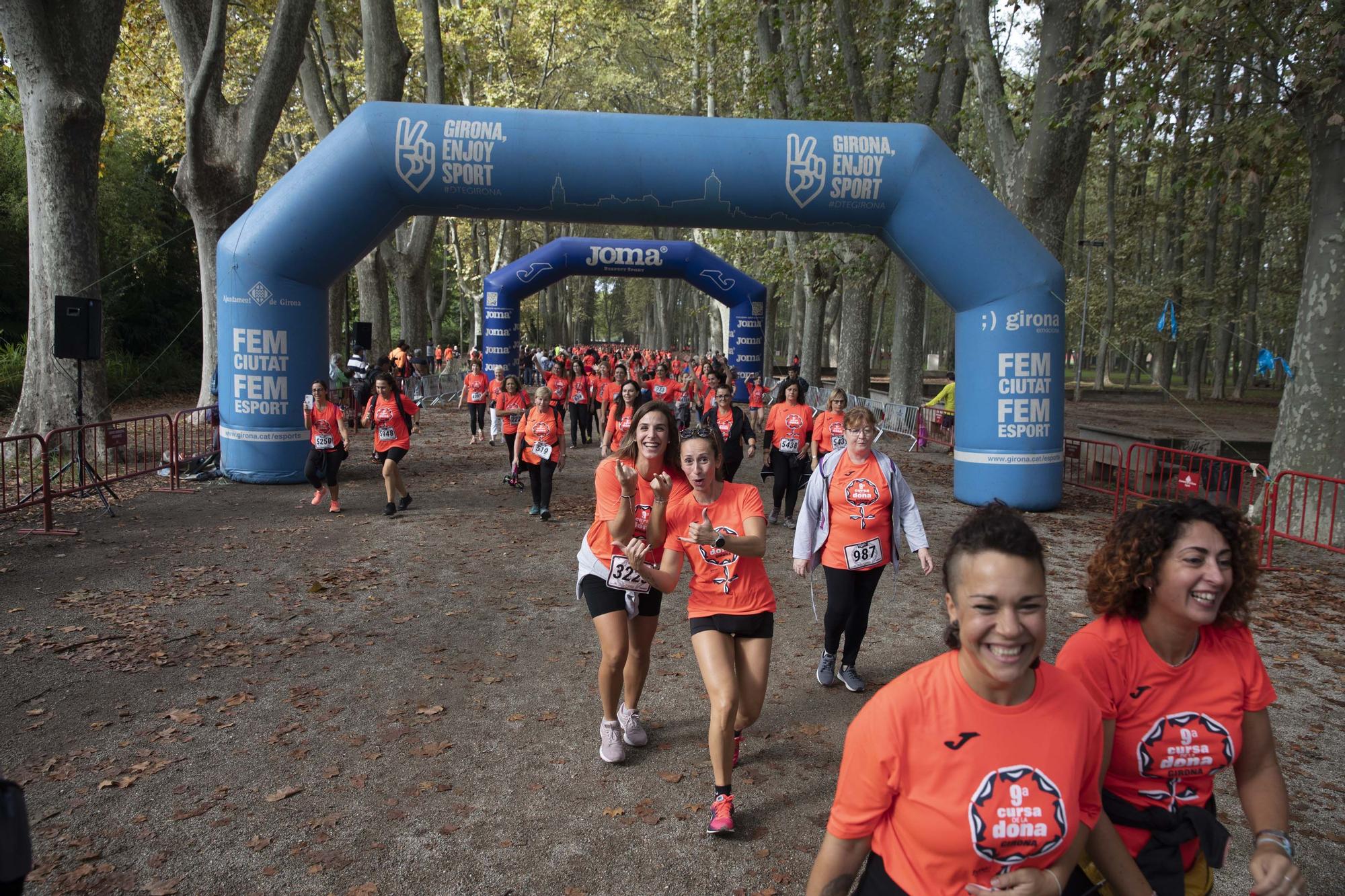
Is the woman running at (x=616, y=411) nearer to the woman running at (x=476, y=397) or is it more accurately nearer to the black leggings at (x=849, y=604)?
the black leggings at (x=849, y=604)

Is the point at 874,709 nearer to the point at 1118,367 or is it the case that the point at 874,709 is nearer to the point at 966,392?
the point at 966,392

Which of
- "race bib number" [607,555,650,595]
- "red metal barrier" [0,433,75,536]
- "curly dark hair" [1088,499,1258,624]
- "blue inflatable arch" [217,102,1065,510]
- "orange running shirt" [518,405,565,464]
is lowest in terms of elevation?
"red metal barrier" [0,433,75,536]

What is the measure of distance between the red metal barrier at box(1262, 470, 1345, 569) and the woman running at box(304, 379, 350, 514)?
34.2ft

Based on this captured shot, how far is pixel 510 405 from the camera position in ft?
43.8

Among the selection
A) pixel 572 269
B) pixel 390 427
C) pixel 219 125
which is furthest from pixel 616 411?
pixel 572 269

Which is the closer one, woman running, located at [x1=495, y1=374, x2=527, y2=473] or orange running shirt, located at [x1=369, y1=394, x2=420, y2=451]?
orange running shirt, located at [x1=369, y1=394, x2=420, y2=451]

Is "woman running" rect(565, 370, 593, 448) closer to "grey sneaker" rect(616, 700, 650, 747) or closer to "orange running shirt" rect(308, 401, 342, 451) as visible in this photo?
"orange running shirt" rect(308, 401, 342, 451)

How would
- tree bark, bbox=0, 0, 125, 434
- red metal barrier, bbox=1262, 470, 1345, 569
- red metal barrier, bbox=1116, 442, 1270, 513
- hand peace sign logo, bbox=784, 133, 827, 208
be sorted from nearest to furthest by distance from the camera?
red metal barrier, bbox=1262, 470, 1345, 569 → red metal barrier, bbox=1116, 442, 1270, 513 → hand peace sign logo, bbox=784, 133, 827, 208 → tree bark, bbox=0, 0, 125, 434

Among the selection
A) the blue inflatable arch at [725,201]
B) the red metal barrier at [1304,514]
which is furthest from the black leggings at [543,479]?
the red metal barrier at [1304,514]

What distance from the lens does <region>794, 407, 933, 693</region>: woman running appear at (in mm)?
5664

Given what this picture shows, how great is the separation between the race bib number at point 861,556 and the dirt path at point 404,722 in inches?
34.0

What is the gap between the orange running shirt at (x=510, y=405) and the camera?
43.8 ft

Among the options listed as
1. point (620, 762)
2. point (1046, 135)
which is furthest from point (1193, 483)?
point (620, 762)

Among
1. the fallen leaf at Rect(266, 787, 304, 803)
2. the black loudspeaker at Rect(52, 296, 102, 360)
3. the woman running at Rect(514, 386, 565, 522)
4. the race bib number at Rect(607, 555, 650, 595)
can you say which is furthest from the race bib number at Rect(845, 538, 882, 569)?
the black loudspeaker at Rect(52, 296, 102, 360)
